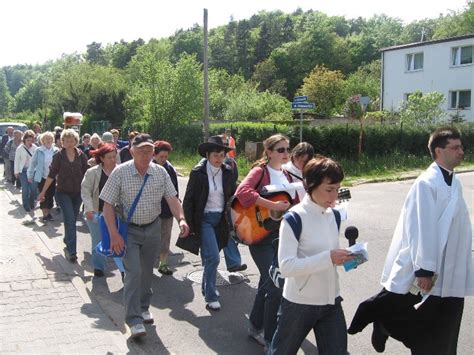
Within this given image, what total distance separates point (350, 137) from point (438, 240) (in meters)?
17.0

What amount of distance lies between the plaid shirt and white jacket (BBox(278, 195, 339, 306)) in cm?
200

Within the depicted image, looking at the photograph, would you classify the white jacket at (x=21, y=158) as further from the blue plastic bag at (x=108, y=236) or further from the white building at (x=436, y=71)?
the white building at (x=436, y=71)

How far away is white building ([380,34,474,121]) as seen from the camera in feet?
110

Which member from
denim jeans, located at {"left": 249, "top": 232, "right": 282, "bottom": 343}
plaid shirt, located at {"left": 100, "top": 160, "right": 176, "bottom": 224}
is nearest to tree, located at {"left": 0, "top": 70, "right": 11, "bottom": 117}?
plaid shirt, located at {"left": 100, "top": 160, "right": 176, "bottom": 224}

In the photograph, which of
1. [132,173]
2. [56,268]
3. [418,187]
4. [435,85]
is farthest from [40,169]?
[435,85]

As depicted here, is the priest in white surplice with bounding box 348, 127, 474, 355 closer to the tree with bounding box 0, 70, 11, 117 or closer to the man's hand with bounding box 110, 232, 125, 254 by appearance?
the man's hand with bounding box 110, 232, 125, 254

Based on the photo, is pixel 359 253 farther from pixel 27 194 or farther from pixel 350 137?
pixel 350 137

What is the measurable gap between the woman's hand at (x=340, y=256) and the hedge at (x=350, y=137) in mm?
16381

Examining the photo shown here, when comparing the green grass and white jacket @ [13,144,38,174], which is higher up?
white jacket @ [13,144,38,174]

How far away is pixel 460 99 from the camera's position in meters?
34.6

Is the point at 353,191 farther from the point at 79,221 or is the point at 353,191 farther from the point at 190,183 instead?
the point at 190,183

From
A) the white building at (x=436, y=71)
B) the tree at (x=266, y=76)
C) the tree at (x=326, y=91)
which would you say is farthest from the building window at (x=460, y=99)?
the tree at (x=266, y=76)

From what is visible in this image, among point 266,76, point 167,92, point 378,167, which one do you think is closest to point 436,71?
point 167,92

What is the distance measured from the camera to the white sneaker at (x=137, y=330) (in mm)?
4652
